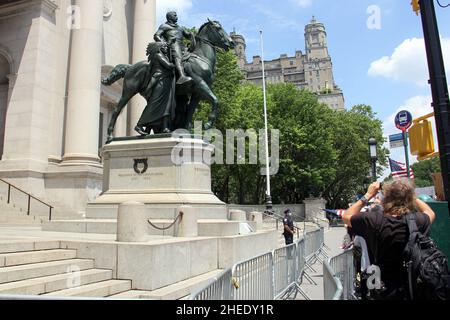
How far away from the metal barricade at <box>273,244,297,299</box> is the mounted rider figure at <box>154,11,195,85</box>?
5936mm

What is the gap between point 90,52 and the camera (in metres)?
21.0

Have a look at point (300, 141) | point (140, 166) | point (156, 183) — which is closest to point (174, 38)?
point (140, 166)

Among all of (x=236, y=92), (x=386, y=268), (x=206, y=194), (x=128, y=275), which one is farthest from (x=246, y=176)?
(x=386, y=268)

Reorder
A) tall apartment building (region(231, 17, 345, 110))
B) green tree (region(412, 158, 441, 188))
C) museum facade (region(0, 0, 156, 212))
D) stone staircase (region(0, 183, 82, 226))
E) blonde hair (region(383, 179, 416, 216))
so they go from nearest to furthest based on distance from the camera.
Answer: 1. blonde hair (region(383, 179, 416, 216))
2. stone staircase (region(0, 183, 82, 226))
3. museum facade (region(0, 0, 156, 212))
4. green tree (region(412, 158, 441, 188))
5. tall apartment building (region(231, 17, 345, 110))

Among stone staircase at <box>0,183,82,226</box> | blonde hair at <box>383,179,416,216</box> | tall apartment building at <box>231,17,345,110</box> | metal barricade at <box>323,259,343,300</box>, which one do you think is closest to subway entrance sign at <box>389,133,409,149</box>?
metal barricade at <box>323,259,343,300</box>

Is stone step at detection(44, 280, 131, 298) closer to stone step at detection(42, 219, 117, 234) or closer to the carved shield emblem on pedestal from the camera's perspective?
stone step at detection(42, 219, 117, 234)

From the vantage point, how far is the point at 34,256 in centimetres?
665

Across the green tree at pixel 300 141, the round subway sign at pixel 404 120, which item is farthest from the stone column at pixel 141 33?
the green tree at pixel 300 141

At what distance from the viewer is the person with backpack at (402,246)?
127 inches

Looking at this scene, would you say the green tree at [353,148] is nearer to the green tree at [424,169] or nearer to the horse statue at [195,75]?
the horse statue at [195,75]

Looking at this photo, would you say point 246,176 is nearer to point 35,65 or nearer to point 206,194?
point 35,65

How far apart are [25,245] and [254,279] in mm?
3981

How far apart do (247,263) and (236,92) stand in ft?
114

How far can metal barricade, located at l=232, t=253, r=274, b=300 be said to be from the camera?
5523mm
